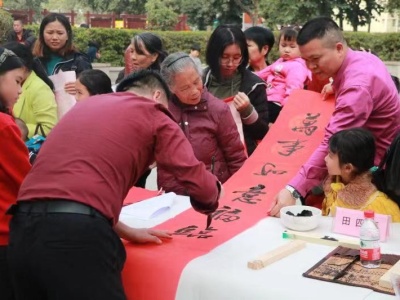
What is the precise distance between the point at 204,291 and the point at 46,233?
20.5 inches

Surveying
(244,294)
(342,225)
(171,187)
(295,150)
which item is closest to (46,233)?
(244,294)

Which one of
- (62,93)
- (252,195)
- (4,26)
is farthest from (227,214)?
(4,26)

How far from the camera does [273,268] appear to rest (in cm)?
182

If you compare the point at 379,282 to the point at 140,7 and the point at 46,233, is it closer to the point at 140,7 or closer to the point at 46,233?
the point at 46,233

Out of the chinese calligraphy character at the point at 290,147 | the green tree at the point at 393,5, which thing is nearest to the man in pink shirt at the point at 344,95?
the chinese calligraphy character at the point at 290,147

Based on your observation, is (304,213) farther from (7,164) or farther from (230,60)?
(230,60)

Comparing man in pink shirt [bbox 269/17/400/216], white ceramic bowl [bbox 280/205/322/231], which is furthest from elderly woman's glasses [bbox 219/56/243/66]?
white ceramic bowl [bbox 280/205/322/231]

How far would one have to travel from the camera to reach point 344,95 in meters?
2.47

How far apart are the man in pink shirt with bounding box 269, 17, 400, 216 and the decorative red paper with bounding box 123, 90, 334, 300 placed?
0.64ft

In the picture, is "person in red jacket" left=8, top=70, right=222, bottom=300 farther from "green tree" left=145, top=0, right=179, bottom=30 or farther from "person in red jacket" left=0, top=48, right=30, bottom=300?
"green tree" left=145, top=0, right=179, bottom=30

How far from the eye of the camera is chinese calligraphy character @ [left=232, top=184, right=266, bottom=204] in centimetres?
260

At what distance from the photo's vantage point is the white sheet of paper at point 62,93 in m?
3.68

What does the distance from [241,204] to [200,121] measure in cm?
49

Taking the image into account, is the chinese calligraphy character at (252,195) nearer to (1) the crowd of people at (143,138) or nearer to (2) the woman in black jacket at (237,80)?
(1) the crowd of people at (143,138)
